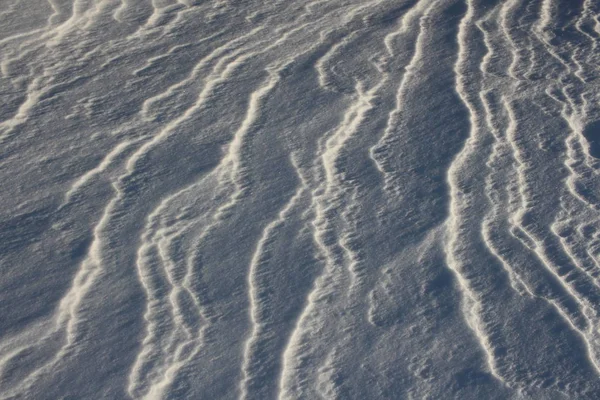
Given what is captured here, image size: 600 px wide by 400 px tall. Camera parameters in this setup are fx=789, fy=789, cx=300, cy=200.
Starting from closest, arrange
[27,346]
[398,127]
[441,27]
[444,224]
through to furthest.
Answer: [27,346]
[444,224]
[398,127]
[441,27]

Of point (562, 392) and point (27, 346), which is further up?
point (27, 346)

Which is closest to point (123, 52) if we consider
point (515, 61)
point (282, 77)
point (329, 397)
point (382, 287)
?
point (282, 77)

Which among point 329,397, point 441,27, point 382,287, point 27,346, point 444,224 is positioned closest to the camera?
point 329,397

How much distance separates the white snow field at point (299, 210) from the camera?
1.92 metres

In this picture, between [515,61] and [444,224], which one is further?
[515,61]

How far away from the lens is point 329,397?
1.83 m

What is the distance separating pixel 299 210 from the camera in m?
2.47

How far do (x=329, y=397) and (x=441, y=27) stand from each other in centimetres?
250

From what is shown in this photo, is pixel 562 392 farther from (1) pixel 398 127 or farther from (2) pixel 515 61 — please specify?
(2) pixel 515 61

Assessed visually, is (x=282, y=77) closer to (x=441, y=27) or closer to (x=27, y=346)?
(x=441, y=27)

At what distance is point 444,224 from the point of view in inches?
94.8

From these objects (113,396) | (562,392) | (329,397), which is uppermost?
(113,396)

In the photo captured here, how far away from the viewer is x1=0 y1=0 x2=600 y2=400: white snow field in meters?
1.92

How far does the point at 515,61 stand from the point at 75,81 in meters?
1.91
